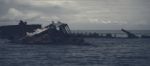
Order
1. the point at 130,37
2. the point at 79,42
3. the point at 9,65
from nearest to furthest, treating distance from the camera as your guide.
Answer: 1. the point at 9,65
2. the point at 79,42
3. the point at 130,37

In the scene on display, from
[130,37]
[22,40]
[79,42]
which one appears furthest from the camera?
[130,37]

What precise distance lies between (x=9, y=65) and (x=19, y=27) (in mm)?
77915

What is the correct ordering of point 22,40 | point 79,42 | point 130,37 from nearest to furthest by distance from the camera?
point 79,42, point 22,40, point 130,37

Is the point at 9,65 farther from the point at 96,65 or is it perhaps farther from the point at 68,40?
the point at 68,40

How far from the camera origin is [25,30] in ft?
418

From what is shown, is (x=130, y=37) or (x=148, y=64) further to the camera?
(x=130, y=37)

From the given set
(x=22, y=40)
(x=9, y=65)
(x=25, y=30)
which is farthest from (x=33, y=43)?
(x=9, y=65)

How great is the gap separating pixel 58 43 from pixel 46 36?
12.5 ft

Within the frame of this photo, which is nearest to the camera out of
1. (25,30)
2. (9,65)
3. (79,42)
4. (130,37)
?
(9,65)

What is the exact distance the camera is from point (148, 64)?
5381 centimetres

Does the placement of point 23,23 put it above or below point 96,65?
above

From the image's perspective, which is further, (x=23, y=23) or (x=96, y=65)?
(x=23, y=23)

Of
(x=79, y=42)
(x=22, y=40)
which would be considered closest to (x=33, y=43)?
(x=22, y=40)

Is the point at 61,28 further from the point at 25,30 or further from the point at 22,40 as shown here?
the point at 25,30
